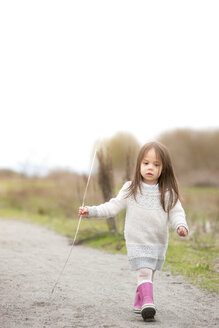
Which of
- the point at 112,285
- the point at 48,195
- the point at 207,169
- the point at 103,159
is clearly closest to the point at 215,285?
the point at 112,285

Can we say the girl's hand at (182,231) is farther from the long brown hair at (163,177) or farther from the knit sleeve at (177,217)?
the long brown hair at (163,177)

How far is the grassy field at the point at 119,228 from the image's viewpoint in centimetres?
576

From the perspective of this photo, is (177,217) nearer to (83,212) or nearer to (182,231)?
(182,231)

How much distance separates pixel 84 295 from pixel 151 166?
1410 mm

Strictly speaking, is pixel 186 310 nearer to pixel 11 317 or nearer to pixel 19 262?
pixel 11 317

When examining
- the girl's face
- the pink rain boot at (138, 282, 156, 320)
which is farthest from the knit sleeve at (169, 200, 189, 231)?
the pink rain boot at (138, 282, 156, 320)

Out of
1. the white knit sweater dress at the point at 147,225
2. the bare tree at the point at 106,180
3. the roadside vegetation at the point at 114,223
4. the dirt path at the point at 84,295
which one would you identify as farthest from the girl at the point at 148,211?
the bare tree at the point at 106,180

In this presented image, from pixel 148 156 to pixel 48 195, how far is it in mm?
13089

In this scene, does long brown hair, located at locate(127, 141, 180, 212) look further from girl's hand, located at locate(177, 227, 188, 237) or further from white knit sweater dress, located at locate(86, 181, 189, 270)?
girl's hand, located at locate(177, 227, 188, 237)

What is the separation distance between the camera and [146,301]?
3.62 metres

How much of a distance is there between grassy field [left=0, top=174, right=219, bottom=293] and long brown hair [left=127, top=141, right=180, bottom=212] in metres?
1.37

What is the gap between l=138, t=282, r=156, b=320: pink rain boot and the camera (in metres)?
3.56

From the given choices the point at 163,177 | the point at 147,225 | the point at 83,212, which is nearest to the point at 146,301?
the point at 147,225

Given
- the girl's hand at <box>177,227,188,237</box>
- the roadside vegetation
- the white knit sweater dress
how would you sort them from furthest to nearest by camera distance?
the roadside vegetation → the white knit sweater dress → the girl's hand at <box>177,227,188,237</box>
